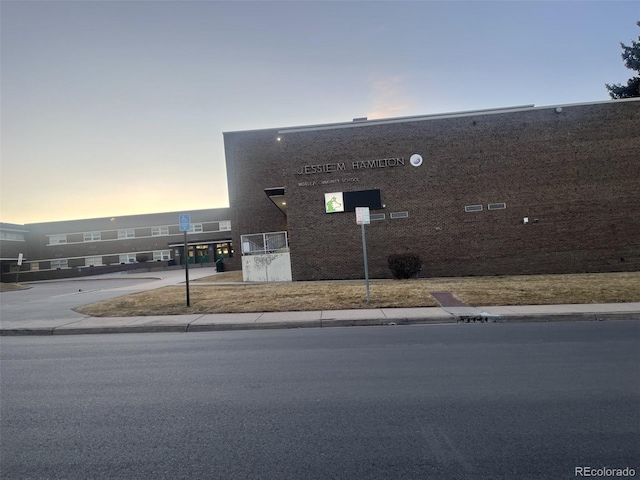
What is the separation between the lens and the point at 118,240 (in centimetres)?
5738

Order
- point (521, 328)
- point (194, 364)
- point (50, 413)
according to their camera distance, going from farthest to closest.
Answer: point (521, 328) < point (194, 364) < point (50, 413)

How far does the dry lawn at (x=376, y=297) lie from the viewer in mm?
11930

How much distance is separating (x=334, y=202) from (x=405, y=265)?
5.23 meters

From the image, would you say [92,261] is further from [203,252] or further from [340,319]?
[340,319]

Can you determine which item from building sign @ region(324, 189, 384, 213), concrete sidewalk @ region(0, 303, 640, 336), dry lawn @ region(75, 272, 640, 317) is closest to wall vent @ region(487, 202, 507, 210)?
building sign @ region(324, 189, 384, 213)

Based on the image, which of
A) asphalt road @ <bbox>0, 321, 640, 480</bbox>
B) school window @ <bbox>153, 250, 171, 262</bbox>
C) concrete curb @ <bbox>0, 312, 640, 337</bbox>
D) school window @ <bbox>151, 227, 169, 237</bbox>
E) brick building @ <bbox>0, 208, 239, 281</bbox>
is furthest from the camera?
school window @ <bbox>151, 227, 169, 237</bbox>

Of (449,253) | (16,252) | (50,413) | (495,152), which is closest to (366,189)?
(449,253)

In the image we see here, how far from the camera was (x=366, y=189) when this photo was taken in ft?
69.1

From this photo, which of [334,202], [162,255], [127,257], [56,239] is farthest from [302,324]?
[56,239]

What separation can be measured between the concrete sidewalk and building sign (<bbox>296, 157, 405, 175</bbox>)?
11.5 m

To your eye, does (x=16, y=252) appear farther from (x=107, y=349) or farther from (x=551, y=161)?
(x=551, y=161)

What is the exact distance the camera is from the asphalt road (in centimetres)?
324

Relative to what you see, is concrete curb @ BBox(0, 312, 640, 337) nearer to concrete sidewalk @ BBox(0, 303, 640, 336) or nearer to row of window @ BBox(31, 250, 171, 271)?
concrete sidewalk @ BBox(0, 303, 640, 336)

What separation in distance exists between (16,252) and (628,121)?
2726 inches
